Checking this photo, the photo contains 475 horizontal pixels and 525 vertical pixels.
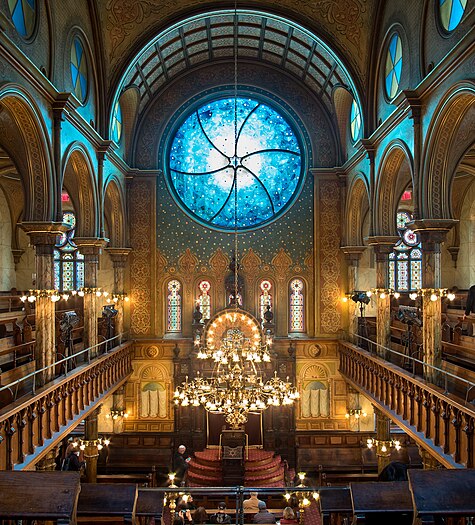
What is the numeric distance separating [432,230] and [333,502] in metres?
9.03

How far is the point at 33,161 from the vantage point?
14.6 meters

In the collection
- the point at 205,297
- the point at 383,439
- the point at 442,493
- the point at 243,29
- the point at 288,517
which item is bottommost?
the point at 288,517

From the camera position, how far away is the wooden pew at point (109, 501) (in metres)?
6.91

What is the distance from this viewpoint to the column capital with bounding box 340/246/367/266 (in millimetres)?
24544

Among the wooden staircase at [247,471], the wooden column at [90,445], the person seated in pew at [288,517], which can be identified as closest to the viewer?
the person seated in pew at [288,517]

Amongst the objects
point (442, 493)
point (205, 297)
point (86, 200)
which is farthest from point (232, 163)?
point (442, 493)

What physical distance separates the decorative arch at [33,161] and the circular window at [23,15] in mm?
1842

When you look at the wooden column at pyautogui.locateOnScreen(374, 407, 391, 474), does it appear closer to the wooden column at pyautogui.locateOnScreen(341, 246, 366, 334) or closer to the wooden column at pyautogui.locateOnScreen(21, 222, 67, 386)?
the wooden column at pyautogui.locateOnScreen(341, 246, 366, 334)

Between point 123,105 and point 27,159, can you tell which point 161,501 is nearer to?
point 27,159

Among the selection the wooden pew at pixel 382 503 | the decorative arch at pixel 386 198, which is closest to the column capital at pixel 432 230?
the decorative arch at pixel 386 198

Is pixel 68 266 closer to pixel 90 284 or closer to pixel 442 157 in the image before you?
pixel 90 284

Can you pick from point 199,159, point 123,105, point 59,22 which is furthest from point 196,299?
point 59,22

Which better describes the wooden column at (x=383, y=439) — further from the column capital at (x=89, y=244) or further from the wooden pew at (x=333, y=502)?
the wooden pew at (x=333, y=502)

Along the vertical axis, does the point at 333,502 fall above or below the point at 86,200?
below
